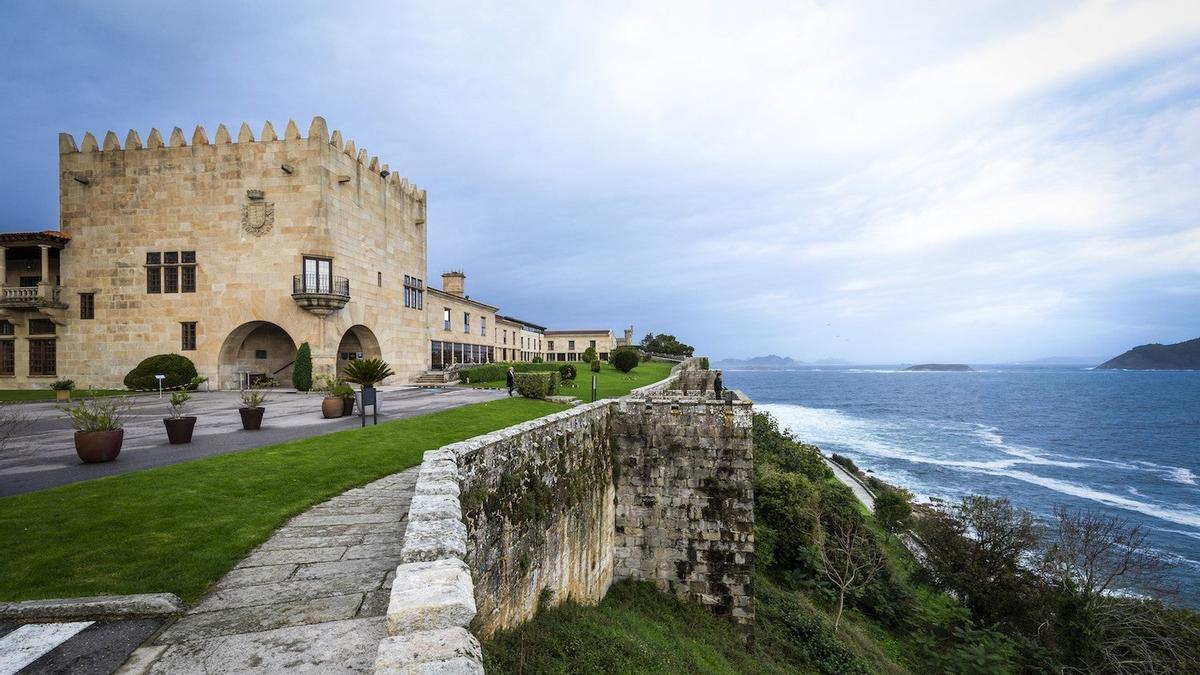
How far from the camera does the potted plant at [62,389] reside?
2106cm

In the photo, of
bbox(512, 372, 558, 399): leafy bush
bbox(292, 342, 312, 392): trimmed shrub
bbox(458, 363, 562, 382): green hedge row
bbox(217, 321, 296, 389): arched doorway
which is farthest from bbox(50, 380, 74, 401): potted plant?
bbox(512, 372, 558, 399): leafy bush

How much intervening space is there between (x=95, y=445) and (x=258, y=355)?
23825 millimetres

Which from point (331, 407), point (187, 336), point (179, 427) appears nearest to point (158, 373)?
point (187, 336)

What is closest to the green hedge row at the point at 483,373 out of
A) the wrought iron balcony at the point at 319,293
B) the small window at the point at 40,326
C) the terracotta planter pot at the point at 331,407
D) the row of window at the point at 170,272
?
the wrought iron balcony at the point at 319,293

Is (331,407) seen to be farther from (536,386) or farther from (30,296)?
(30,296)

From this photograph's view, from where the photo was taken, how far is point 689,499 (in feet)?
39.4

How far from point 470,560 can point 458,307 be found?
3970 cm

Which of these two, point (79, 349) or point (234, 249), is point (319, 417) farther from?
point (79, 349)

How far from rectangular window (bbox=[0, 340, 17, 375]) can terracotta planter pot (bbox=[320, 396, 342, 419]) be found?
2850 centimetres

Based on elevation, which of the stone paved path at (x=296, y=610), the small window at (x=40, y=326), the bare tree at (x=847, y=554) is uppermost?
the small window at (x=40, y=326)

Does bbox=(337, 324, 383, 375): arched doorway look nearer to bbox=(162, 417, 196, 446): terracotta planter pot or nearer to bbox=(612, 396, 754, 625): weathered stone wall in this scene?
bbox=(162, 417, 196, 446): terracotta planter pot

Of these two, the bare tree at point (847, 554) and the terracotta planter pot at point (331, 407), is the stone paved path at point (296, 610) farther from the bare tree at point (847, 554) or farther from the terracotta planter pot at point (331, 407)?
the bare tree at point (847, 554)

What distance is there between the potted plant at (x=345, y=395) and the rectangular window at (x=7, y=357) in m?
28.4

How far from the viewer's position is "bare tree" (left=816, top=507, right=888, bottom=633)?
56.2 feet
